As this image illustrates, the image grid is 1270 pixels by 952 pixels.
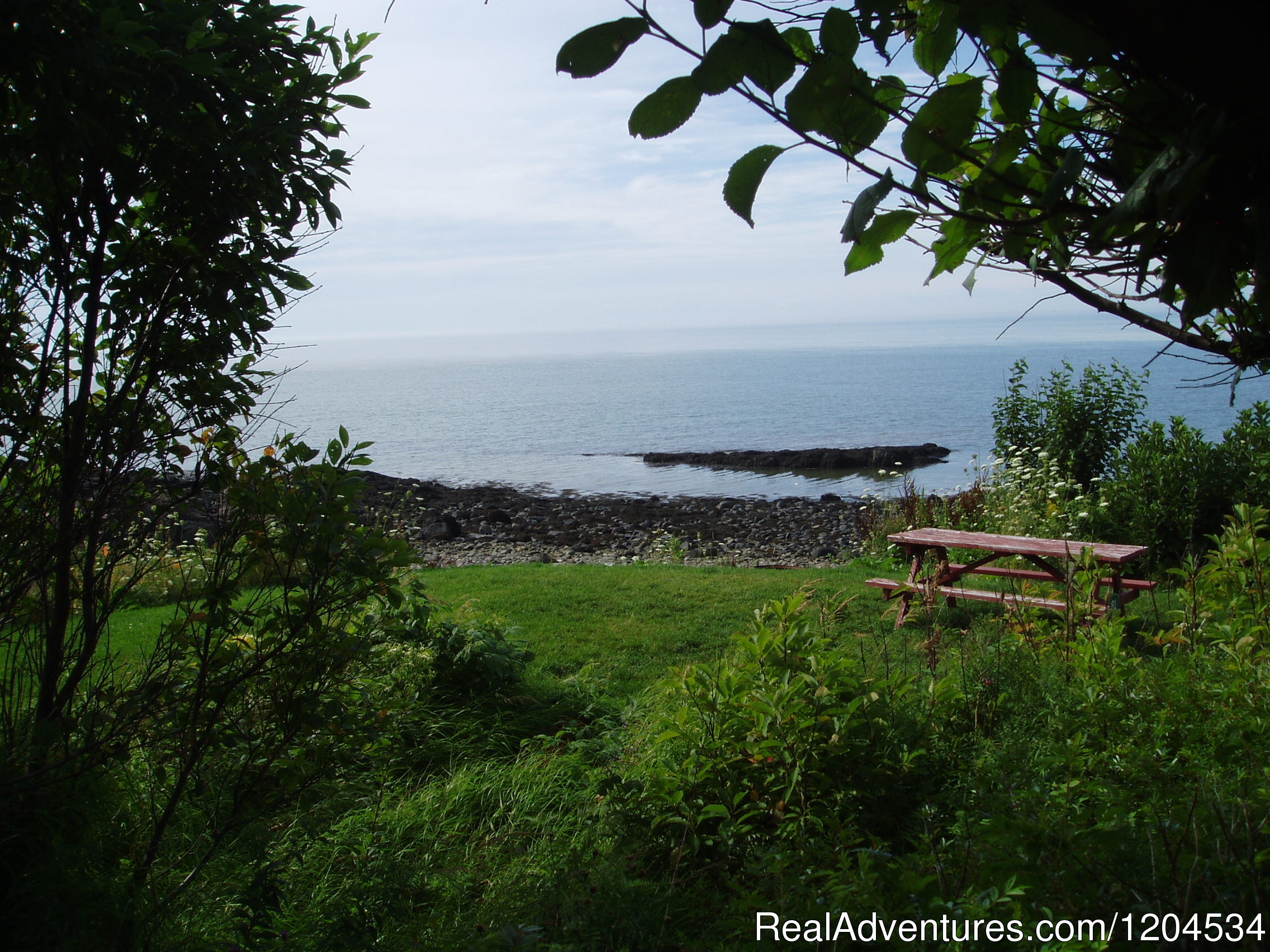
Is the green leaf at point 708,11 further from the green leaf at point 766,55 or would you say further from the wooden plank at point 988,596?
the wooden plank at point 988,596

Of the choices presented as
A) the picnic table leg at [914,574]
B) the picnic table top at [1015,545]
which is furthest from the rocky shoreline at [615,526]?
the picnic table top at [1015,545]

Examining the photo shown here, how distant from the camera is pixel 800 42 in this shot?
39.4 inches

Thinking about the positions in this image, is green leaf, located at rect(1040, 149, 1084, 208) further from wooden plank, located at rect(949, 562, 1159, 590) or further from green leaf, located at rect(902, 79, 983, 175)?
wooden plank, located at rect(949, 562, 1159, 590)

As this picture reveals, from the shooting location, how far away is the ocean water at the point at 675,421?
29.8 meters

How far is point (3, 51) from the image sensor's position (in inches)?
82.1

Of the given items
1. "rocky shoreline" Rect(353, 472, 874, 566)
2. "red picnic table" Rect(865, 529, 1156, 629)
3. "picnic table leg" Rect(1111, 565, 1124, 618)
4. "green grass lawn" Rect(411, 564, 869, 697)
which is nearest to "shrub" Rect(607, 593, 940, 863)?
"green grass lawn" Rect(411, 564, 869, 697)

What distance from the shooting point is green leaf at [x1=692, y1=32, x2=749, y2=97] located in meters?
0.93

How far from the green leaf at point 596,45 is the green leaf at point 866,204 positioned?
33cm

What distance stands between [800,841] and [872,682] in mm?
1004

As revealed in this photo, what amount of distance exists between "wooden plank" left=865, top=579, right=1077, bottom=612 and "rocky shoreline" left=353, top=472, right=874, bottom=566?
6.22 m

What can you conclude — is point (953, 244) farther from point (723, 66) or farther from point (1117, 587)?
point (1117, 587)

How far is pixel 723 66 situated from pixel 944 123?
292 millimetres

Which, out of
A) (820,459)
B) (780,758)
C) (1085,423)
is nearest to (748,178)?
(780,758)

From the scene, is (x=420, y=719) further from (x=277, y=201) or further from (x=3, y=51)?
(x=3, y=51)
